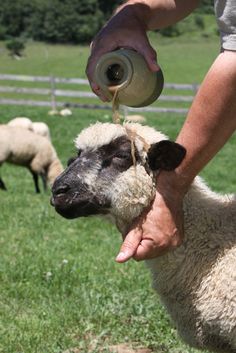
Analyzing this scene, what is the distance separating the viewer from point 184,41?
65.6 metres

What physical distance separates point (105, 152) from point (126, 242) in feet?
1.60

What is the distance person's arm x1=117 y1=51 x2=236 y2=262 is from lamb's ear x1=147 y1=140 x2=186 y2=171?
32 millimetres

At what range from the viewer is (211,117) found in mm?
2906

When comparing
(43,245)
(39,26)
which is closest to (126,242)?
(43,245)

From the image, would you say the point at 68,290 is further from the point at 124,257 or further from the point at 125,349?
the point at 124,257

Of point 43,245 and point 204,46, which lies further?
point 204,46

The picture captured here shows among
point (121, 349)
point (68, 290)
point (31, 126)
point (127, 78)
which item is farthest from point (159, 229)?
point (31, 126)

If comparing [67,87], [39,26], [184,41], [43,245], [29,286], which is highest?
[29,286]

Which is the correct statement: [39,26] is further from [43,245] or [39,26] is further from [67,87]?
[43,245]

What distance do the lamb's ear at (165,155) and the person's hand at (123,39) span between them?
38 centimetres

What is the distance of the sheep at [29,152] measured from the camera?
14688 millimetres

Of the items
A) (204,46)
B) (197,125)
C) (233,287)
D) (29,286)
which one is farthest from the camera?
(204,46)

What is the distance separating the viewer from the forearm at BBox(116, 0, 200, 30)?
11.4 feet

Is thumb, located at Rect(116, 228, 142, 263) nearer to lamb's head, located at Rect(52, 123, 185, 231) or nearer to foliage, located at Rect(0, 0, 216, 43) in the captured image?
lamb's head, located at Rect(52, 123, 185, 231)
